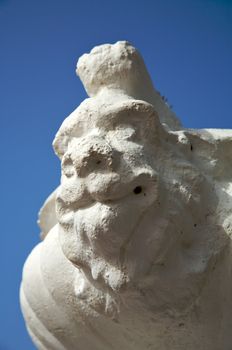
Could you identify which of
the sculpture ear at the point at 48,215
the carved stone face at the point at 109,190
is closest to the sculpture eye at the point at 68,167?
the carved stone face at the point at 109,190

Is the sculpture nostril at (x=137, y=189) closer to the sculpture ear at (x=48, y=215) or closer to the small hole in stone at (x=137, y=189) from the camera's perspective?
the small hole in stone at (x=137, y=189)

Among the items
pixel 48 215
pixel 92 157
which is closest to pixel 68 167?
pixel 92 157

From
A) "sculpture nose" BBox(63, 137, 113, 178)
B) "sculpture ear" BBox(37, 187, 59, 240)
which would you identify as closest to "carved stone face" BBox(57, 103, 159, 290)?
"sculpture nose" BBox(63, 137, 113, 178)

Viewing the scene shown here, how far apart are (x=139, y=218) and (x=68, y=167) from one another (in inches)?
4.7

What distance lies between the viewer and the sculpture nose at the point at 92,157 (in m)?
0.53

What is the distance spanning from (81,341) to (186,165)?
0.37 metres

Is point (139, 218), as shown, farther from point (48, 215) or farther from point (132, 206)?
point (48, 215)

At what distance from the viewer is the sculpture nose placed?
1.73ft

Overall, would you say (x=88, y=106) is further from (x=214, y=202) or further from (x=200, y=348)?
(x=200, y=348)

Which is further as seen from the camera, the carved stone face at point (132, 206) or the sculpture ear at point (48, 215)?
the sculpture ear at point (48, 215)

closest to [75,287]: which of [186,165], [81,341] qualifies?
[81,341]

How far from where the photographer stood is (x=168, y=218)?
56 cm

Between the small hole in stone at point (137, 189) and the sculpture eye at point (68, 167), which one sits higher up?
the sculpture eye at point (68, 167)

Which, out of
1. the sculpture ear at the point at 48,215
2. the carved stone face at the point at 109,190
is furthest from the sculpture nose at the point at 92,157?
the sculpture ear at the point at 48,215
